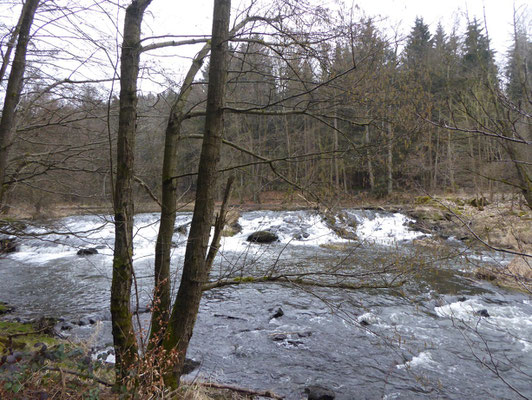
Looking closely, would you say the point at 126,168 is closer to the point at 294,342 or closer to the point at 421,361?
the point at 294,342

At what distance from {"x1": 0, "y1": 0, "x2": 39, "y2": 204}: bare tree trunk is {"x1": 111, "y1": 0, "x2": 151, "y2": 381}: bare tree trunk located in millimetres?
1222

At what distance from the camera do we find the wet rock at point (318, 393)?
490 centimetres

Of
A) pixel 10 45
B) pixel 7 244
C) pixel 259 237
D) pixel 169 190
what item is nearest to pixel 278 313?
pixel 259 237

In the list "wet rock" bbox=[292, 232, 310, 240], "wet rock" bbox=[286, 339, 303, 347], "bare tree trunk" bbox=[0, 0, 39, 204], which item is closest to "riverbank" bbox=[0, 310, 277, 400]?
"wet rock" bbox=[292, 232, 310, 240]

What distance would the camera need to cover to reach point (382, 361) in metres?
6.01

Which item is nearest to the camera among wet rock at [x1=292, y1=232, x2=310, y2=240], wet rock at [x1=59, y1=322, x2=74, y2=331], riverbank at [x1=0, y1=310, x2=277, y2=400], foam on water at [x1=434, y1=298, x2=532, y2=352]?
riverbank at [x1=0, y1=310, x2=277, y2=400]

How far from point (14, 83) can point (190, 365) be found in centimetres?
433

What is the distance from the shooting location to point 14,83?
3994mm

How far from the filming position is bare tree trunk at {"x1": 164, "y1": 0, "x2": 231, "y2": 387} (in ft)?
10.6

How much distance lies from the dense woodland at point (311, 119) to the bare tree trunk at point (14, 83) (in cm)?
14

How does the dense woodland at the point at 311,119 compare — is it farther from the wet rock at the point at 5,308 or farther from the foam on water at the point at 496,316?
the wet rock at the point at 5,308

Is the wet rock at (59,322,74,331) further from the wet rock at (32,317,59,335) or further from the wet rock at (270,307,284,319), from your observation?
the wet rock at (270,307,284,319)

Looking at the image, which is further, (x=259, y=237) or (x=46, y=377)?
(x=259, y=237)

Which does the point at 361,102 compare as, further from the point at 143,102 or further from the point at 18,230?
the point at 18,230
